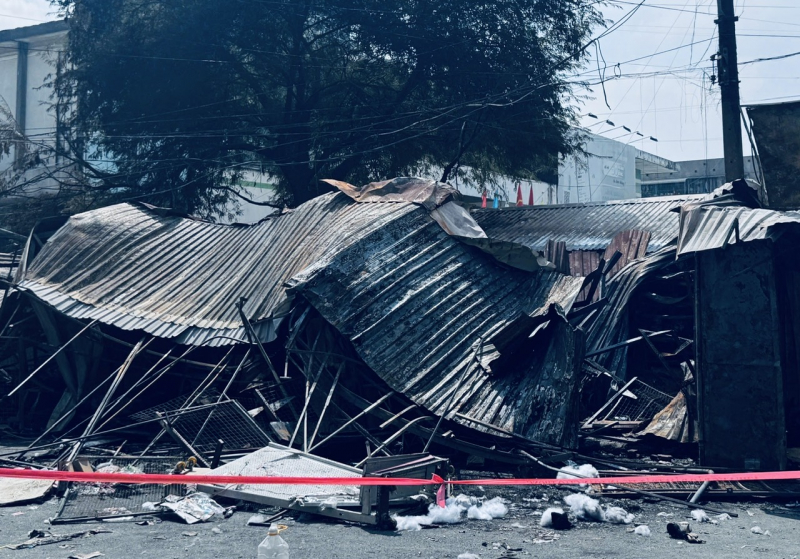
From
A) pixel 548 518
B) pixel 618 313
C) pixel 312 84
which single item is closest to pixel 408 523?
pixel 548 518

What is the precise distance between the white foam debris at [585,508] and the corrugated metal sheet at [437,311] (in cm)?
143

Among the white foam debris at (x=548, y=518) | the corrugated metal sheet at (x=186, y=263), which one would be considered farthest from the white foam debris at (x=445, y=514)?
the corrugated metal sheet at (x=186, y=263)

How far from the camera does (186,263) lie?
1398 centimetres

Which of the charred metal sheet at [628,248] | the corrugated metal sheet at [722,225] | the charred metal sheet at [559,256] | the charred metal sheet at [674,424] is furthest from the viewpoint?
the charred metal sheet at [559,256]

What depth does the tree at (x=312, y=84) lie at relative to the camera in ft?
76.9

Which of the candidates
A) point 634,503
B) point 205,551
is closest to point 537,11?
point 634,503

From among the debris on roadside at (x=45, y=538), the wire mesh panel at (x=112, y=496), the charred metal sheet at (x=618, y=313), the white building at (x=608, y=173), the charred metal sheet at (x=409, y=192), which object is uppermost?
the white building at (x=608, y=173)

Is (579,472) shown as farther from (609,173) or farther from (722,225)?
(609,173)

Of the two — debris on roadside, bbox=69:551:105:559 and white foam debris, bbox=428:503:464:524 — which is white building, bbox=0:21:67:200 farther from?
white foam debris, bbox=428:503:464:524

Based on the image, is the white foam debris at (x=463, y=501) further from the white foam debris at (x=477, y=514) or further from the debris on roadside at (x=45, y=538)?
the debris on roadside at (x=45, y=538)

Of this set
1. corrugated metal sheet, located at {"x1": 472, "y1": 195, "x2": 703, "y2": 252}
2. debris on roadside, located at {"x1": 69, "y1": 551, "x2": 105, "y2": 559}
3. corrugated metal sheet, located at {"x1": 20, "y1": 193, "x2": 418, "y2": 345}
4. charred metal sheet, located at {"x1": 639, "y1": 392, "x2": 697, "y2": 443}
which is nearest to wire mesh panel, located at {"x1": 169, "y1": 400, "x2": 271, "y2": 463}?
corrugated metal sheet, located at {"x1": 20, "y1": 193, "x2": 418, "y2": 345}

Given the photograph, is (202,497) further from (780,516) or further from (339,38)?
(339,38)

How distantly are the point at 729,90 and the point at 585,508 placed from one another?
11.2m

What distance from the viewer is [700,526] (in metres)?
6.95
